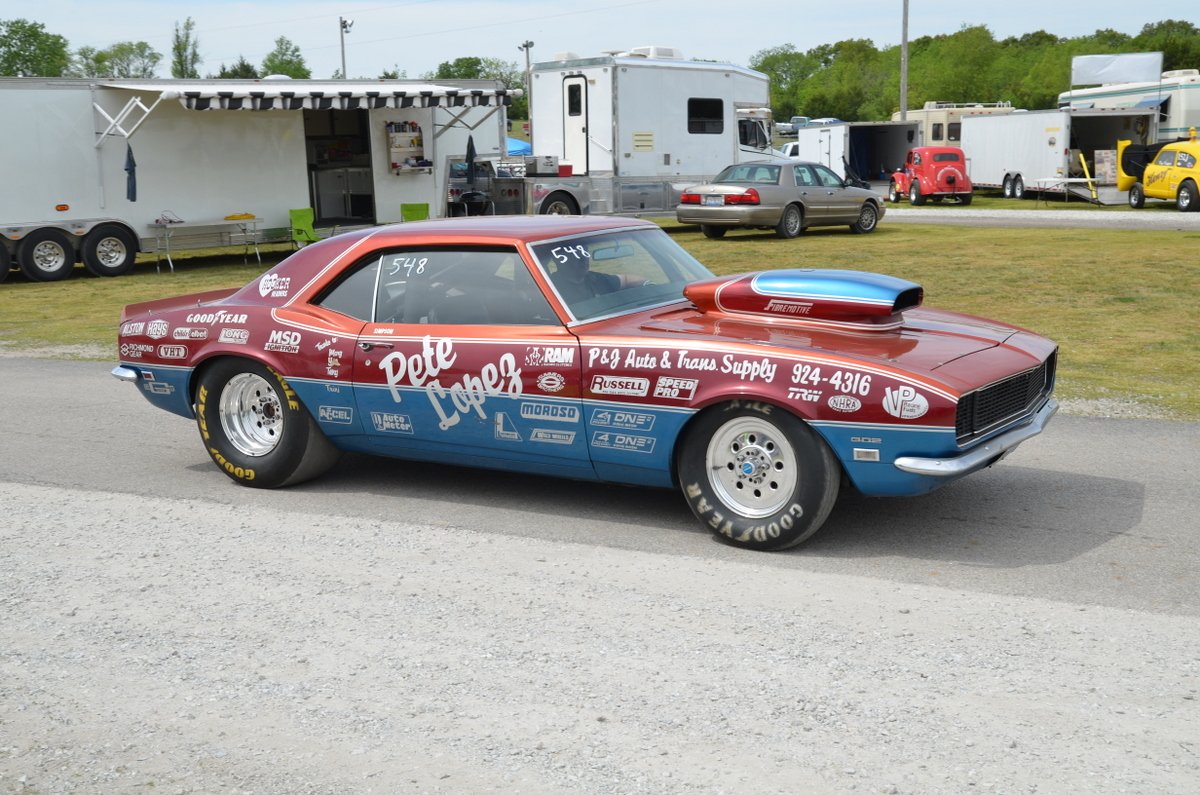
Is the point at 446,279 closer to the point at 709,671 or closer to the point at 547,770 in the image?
the point at 709,671

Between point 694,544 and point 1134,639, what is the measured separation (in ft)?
6.38

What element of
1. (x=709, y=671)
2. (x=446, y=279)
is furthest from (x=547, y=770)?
(x=446, y=279)

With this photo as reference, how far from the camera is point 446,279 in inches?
252

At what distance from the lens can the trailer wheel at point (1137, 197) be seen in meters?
30.1

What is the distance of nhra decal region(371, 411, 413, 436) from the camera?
20.7 ft

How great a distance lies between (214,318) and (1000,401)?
411 centimetres

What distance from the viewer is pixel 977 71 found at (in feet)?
288

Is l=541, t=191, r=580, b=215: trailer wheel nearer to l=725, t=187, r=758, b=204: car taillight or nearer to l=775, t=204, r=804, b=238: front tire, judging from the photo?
l=725, t=187, r=758, b=204: car taillight

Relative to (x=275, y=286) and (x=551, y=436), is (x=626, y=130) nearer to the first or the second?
(x=275, y=286)

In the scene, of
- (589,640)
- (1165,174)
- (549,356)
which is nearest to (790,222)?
(1165,174)

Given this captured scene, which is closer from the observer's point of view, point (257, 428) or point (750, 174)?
point (257, 428)

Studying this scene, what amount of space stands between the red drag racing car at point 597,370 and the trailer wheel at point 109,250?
47.0ft

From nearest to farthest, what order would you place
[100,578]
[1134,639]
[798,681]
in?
[798,681]
[1134,639]
[100,578]

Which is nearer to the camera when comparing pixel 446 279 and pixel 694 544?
pixel 694 544
